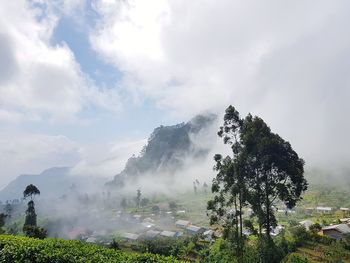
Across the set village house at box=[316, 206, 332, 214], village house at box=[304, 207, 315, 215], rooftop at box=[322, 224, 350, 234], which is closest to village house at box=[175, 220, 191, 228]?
village house at box=[304, 207, 315, 215]

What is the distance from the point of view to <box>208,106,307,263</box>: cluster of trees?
34625mm

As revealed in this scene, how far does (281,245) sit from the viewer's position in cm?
3656

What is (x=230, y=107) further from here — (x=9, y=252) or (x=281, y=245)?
(x=9, y=252)

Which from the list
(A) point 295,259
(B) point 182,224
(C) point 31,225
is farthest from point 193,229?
(A) point 295,259

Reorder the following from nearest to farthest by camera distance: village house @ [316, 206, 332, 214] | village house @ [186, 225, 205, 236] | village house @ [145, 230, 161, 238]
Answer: village house @ [145, 230, 161, 238] < village house @ [186, 225, 205, 236] < village house @ [316, 206, 332, 214]

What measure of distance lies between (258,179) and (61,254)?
2187 cm

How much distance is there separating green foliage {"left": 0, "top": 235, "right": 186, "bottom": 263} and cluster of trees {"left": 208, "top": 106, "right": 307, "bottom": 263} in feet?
55.4

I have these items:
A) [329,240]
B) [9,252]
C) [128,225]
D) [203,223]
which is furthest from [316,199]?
[9,252]

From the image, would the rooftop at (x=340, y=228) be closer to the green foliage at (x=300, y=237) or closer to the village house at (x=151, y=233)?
the green foliage at (x=300, y=237)

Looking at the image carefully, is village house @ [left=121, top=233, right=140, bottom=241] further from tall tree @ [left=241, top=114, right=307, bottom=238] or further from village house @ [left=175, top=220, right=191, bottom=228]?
tall tree @ [left=241, top=114, right=307, bottom=238]

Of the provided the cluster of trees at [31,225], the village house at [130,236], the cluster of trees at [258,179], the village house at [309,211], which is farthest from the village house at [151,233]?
the cluster of trees at [258,179]

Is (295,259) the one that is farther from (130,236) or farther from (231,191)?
(130,236)

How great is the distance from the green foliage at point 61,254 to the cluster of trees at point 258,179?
55.4 ft

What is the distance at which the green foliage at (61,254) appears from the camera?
57.6 ft
